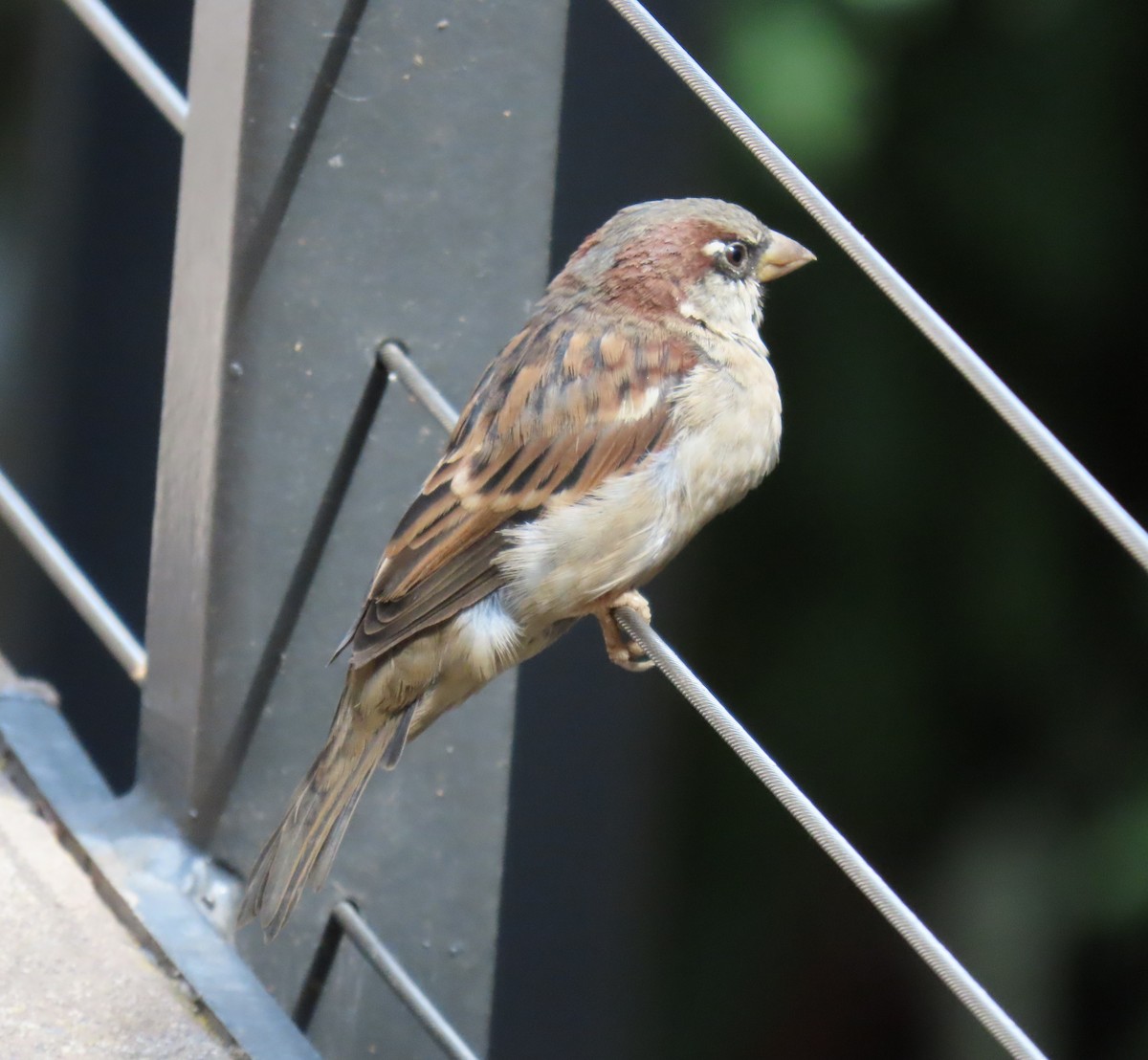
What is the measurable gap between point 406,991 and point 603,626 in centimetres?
49

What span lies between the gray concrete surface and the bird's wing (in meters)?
0.38

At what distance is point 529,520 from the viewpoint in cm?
183

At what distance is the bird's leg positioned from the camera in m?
1.89

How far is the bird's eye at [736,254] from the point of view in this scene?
81.2 inches

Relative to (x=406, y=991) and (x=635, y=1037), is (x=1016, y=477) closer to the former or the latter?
(x=635, y=1037)

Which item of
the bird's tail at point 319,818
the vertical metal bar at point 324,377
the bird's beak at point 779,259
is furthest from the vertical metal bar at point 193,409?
the bird's beak at point 779,259

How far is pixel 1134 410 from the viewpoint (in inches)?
123

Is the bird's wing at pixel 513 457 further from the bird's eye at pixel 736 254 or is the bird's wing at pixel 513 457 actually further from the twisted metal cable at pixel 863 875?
the twisted metal cable at pixel 863 875

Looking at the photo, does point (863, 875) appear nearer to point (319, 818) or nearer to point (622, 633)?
point (319, 818)

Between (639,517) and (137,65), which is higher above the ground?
(137,65)

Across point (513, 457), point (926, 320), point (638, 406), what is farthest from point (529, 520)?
point (926, 320)

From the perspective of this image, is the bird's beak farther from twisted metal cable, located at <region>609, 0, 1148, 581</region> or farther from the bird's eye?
twisted metal cable, located at <region>609, 0, 1148, 581</region>

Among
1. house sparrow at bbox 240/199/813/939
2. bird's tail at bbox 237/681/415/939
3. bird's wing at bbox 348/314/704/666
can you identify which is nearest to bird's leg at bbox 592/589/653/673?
house sparrow at bbox 240/199/813/939

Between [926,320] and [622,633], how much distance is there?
3.05 ft
